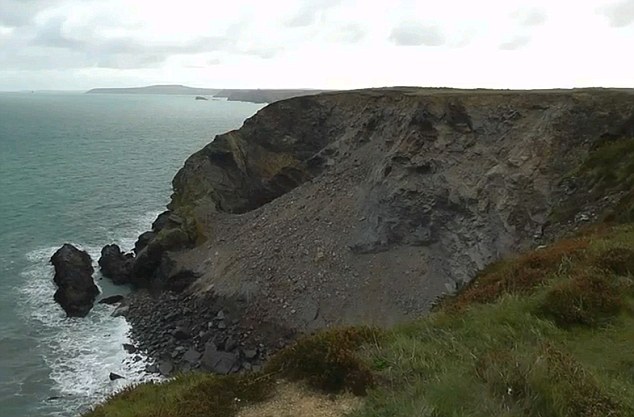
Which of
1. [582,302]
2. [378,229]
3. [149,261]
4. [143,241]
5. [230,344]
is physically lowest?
[230,344]

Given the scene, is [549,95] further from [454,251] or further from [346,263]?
[346,263]

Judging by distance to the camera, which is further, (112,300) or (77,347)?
(112,300)

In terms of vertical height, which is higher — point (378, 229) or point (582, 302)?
point (582, 302)

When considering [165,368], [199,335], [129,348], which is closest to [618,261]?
[165,368]

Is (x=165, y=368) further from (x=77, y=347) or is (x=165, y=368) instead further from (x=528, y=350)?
(x=528, y=350)

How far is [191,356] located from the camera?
30.0 m

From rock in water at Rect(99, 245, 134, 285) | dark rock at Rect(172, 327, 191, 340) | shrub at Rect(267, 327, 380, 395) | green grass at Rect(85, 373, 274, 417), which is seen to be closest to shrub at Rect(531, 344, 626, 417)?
shrub at Rect(267, 327, 380, 395)

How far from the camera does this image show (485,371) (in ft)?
24.6

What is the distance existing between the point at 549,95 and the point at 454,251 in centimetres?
1114

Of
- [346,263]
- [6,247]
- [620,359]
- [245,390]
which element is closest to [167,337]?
[346,263]

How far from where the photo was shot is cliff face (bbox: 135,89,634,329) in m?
29.8

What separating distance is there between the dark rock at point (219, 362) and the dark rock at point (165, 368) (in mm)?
1574

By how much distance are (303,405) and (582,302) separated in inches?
243

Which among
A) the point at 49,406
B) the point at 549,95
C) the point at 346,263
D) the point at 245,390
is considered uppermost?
the point at 549,95
